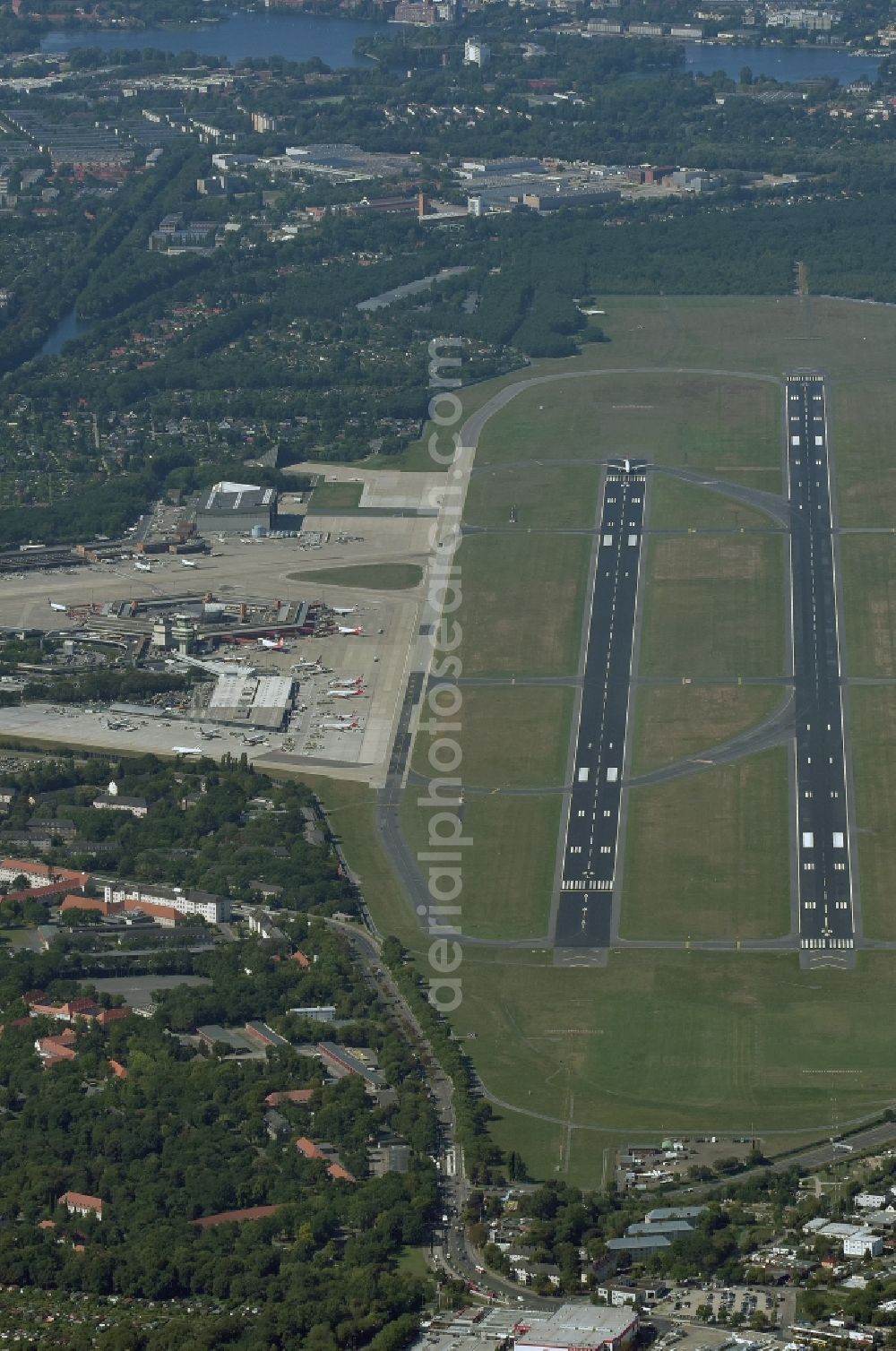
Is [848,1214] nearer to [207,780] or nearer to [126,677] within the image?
[207,780]

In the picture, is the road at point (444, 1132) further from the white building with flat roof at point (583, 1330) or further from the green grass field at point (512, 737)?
the green grass field at point (512, 737)

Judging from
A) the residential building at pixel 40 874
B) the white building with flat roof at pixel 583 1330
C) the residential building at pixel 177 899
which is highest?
the white building with flat roof at pixel 583 1330

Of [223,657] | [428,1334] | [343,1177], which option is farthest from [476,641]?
[428,1334]

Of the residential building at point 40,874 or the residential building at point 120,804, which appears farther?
the residential building at point 120,804

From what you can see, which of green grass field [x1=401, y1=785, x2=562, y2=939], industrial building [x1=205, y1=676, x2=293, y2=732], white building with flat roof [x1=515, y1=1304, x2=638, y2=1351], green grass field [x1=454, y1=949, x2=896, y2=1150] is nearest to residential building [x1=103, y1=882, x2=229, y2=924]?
green grass field [x1=401, y1=785, x2=562, y2=939]

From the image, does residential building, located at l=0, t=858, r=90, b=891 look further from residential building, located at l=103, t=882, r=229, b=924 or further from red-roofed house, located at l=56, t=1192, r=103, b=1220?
red-roofed house, located at l=56, t=1192, r=103, b=1220

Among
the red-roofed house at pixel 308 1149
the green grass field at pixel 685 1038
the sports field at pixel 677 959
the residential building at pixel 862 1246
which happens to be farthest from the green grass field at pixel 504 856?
the residential building at pixel 862 1246
